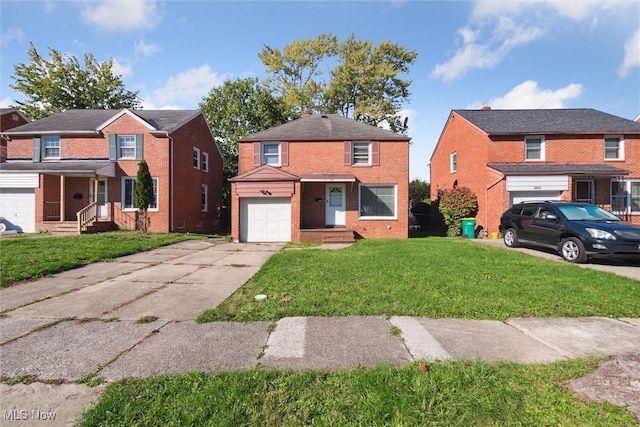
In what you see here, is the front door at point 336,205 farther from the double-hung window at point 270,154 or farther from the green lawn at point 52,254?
the green lawn at point 52,254

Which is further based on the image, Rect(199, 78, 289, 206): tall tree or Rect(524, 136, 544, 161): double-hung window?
Rect(199, 78, 289, 206): tall tree

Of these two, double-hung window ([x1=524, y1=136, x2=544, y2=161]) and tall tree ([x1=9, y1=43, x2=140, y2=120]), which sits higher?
tall tree ([x1=9, y1=43, x2=140, y2=120])

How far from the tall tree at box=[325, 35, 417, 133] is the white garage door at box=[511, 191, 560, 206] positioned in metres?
16.6

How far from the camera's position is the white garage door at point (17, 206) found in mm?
16531

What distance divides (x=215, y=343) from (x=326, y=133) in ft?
46.0

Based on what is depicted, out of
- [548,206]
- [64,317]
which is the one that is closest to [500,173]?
[548,206]

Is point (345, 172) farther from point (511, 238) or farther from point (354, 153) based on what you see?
point (511, 238)

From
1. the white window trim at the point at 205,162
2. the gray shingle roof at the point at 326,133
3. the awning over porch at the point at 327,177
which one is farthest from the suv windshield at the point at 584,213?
the white window trim at the point at 205,162

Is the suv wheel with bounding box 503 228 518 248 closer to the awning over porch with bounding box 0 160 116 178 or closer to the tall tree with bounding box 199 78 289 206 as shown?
the awning over porch with bounding box 0 160 116 178

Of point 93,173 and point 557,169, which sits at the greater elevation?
point 557,169

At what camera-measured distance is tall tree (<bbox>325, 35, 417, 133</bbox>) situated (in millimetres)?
28594

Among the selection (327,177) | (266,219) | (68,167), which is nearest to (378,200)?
(327,177)

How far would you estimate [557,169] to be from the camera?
15469 mm

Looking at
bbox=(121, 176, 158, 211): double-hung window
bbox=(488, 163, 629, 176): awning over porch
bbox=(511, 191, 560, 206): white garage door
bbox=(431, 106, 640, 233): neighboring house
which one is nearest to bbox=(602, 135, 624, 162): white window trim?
bbox=(431, 106, 640, 233): neighboring house
